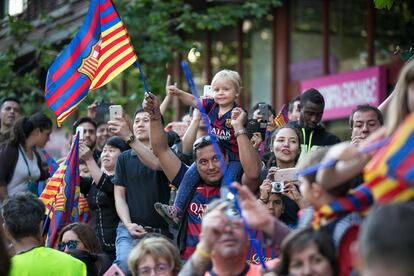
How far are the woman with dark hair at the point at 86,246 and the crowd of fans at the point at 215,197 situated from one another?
1cm

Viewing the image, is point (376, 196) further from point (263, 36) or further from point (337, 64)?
point (263, 36)

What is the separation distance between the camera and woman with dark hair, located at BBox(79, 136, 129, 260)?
1000 centimetres

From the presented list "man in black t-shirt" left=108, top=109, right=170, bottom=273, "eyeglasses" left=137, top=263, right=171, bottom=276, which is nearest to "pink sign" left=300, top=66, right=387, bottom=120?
"man in black t-shirt" left=108, top=109, right=170, bottom=273

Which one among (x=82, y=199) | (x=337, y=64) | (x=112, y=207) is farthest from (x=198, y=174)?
(x=337, y=64)

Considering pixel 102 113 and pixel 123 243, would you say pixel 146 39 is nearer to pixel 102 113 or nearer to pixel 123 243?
pixel 102 113

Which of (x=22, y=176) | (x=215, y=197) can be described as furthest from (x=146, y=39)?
(x=215, y=197)

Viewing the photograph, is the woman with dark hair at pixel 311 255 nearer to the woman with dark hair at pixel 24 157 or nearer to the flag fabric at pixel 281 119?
the flag fabric at pixel 281 119

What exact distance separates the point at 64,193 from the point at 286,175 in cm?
328

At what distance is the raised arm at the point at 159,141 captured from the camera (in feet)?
28.1

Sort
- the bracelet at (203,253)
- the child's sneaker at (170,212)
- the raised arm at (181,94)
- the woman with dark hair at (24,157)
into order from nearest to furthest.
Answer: the bracelet at (203,253), the child's sneaker at (170,212), the raised arm at (181,94), the woman with dark hair at (24,157)

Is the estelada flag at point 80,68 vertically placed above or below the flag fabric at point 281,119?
above

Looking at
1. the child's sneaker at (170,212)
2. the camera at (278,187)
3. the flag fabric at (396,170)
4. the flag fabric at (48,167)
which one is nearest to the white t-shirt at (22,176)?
the flag fabric at (48,167)

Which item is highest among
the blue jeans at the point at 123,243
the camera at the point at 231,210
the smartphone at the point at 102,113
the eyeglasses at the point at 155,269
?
the smartphone at the point at 102,113

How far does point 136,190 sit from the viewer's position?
938cm
